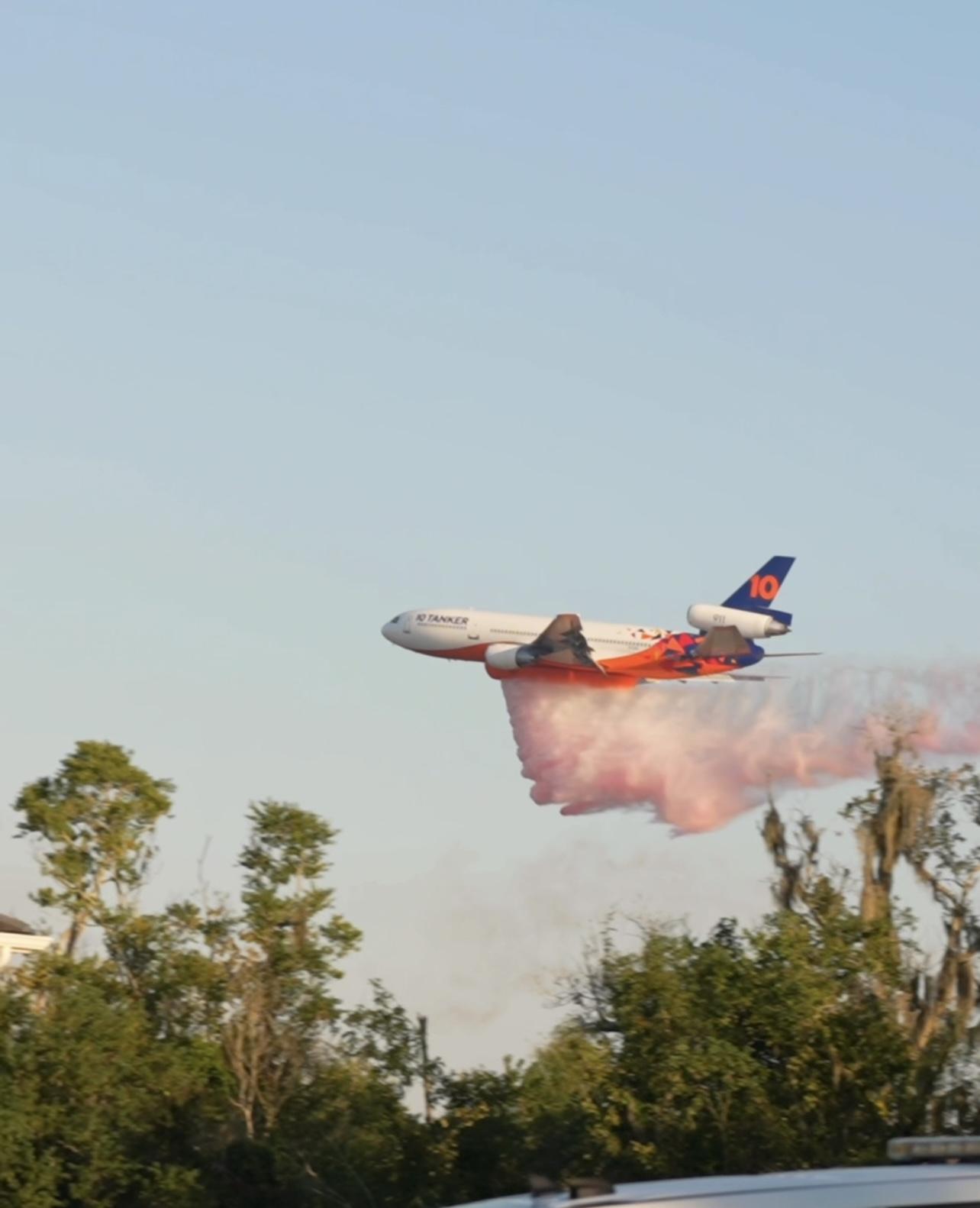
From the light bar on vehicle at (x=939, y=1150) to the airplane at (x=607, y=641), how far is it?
5034 centimetres

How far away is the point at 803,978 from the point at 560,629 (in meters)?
22.6

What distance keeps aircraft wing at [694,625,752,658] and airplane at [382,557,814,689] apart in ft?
0.07

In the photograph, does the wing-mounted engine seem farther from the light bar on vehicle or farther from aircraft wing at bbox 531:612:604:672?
the light bar on vehicle

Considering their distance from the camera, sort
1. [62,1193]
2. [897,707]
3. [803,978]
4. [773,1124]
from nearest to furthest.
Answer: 1. [773,1124]
2. [803,978]
3. [62,1193]
4. [897,707]

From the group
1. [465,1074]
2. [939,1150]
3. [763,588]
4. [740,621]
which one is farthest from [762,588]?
[939,1150]

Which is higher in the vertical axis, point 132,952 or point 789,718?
point 789,718

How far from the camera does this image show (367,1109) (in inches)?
1746

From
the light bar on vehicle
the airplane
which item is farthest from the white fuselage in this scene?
the light bar on vehicle

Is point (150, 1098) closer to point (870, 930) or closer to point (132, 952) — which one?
point (132, 952)

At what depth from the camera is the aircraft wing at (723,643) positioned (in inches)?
2233

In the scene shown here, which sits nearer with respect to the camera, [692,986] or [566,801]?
[692,986]

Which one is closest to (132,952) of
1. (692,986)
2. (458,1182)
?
(458,1182)

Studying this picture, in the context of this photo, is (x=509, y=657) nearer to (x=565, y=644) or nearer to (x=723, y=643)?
(x=565, y=644)

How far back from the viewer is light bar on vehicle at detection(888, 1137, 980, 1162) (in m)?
6.48
